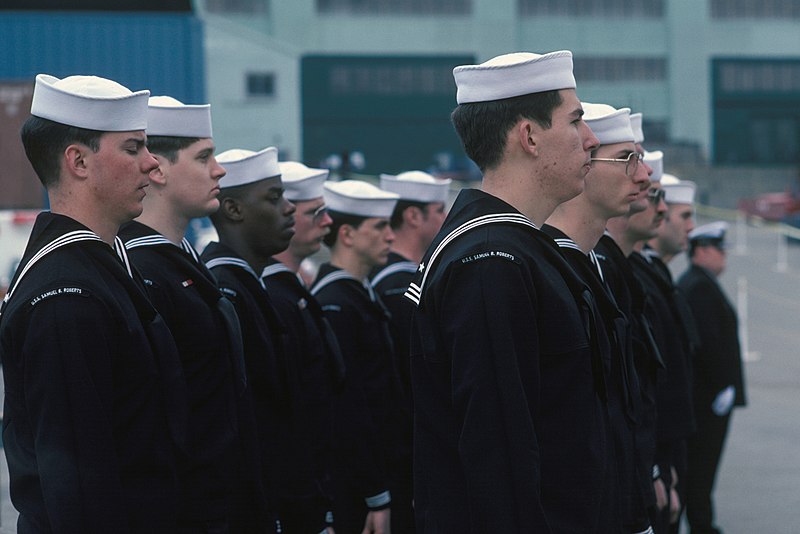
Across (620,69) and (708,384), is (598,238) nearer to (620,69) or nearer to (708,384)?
(708,384)

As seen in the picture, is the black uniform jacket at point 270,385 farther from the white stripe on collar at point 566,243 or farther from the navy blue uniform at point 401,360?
the white stripe on collar at point 566,243

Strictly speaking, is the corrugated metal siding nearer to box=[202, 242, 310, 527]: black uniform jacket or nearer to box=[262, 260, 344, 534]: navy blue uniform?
box=[262, 260, 344, 534]: navy blue uniform

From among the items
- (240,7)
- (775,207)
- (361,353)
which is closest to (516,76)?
(361,353)

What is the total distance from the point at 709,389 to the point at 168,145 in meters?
4.20

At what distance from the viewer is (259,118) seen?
128 feet

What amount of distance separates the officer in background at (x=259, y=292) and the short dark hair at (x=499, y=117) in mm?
1478

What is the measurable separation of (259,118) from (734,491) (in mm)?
32249

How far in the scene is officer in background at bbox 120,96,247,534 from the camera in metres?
3.41

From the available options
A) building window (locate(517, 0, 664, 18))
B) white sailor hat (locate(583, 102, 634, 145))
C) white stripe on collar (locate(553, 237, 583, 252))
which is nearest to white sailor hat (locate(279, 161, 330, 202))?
white sailor hat (locate(583, 102, 634, 145))

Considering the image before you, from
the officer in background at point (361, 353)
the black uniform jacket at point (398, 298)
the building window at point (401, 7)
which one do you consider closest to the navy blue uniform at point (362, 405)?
the officer in background at point (361, 353)

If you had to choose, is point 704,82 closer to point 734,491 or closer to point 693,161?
point 693,161

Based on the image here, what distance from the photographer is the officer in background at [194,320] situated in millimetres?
3410

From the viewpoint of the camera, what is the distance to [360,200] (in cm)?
599

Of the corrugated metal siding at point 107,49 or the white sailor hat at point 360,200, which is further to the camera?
the corrugated metal siding at point 107,49
